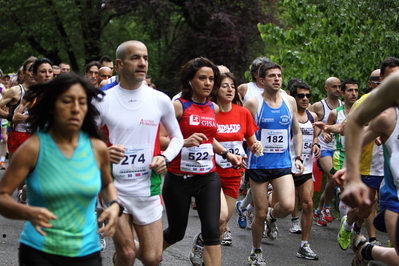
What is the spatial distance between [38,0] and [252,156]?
2524 centimetres

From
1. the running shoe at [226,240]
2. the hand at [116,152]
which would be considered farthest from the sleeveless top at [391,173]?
the running shoe at [226,240]

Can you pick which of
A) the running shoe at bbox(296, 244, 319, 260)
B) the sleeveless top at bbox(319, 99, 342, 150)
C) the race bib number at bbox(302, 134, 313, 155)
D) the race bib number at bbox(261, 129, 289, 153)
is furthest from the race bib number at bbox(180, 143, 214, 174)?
the sleeveless top at bbox(319, 99, 342, 150)

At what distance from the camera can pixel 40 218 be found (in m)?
3.64

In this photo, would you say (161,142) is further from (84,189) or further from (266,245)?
(266,245)

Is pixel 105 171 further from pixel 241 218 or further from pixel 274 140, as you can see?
pixel 241 218

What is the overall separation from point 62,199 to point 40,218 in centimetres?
26

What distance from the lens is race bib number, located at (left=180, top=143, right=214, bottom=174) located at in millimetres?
6434

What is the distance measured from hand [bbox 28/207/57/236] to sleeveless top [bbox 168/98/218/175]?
284 cm

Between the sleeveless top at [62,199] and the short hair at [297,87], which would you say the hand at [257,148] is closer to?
the short hair at [297,87]

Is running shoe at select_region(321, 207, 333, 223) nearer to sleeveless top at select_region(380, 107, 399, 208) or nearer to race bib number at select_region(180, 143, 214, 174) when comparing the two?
race bib number at select_region(180, 143, 214, 174)

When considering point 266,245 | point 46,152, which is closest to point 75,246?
point 46,152

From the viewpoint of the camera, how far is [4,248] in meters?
7.98

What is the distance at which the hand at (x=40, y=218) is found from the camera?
364 centimetres

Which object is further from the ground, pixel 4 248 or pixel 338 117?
pixel 338 117
